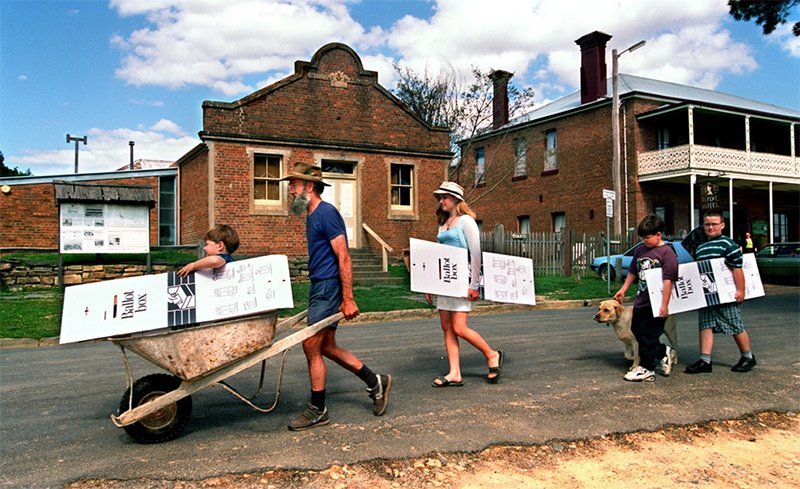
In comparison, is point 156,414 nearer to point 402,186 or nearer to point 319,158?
point 319,158

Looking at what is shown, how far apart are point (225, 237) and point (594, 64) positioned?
27.8 m

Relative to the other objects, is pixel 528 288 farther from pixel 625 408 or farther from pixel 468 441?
pixel 468 441

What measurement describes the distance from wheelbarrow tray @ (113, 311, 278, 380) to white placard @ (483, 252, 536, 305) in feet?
7.65

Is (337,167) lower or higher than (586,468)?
higher

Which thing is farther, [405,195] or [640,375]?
[405,195]

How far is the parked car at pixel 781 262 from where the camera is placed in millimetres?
18953

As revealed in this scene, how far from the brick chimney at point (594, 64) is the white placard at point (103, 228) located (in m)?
21.7

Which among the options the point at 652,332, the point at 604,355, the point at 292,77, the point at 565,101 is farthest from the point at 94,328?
the point at 565,101

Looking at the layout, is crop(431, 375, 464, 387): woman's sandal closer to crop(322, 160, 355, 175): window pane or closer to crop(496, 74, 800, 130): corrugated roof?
crop(322, 160, 355, 175): window pane

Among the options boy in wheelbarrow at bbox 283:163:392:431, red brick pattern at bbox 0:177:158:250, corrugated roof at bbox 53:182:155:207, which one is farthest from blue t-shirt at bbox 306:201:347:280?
red brick pattern at bbox 0:177:158:250

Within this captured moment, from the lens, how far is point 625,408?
16.9 feet

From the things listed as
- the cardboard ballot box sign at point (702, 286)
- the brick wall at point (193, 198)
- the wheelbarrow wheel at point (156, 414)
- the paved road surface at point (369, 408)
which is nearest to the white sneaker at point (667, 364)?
the paved road surface at point (369, 408)

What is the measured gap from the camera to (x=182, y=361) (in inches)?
162

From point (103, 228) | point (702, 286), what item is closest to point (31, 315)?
point (103, 228)
